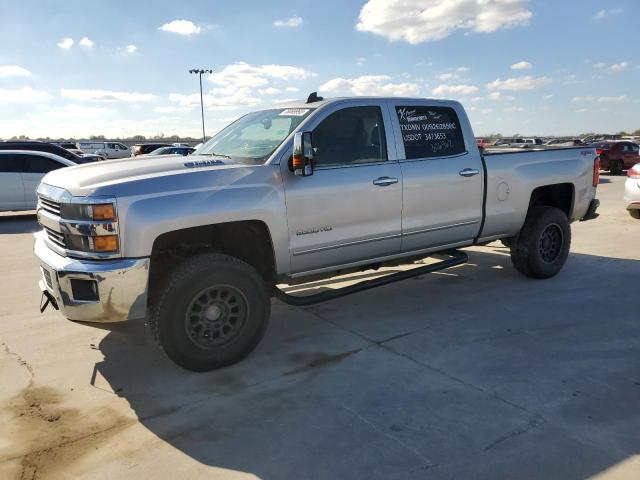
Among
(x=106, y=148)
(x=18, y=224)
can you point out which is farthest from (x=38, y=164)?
(x=106, y=148)

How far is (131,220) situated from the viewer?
3.49 m

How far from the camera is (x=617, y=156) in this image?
918 inches

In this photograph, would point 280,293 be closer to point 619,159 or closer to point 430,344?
point 430,344

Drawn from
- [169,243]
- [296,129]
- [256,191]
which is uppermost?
[296,129]

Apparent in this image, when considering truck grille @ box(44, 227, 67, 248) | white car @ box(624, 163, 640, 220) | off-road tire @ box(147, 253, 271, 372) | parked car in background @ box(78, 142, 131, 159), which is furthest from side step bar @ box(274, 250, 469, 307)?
parked car in background @ box(78, 142, 131, 159)

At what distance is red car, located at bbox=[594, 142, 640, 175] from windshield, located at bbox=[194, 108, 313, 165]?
22.3 metres

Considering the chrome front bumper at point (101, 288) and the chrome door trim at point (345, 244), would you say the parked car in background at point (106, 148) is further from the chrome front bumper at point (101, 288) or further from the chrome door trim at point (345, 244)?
the chrome front bumper at point (101, 288)

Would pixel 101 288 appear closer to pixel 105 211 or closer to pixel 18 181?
pixel 105 211

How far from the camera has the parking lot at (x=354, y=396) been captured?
9.30ft

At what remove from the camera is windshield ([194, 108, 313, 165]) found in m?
4.39

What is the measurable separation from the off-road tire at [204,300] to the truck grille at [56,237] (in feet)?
2.47

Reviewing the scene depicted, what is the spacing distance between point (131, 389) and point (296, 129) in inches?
93.1

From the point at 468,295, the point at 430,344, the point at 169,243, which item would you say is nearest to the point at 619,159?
the point at 468,295

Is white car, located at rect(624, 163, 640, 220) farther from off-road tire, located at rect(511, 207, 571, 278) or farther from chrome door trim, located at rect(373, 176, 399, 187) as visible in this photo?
chrome door trim, located at rect(373, 176, 399, 187)
